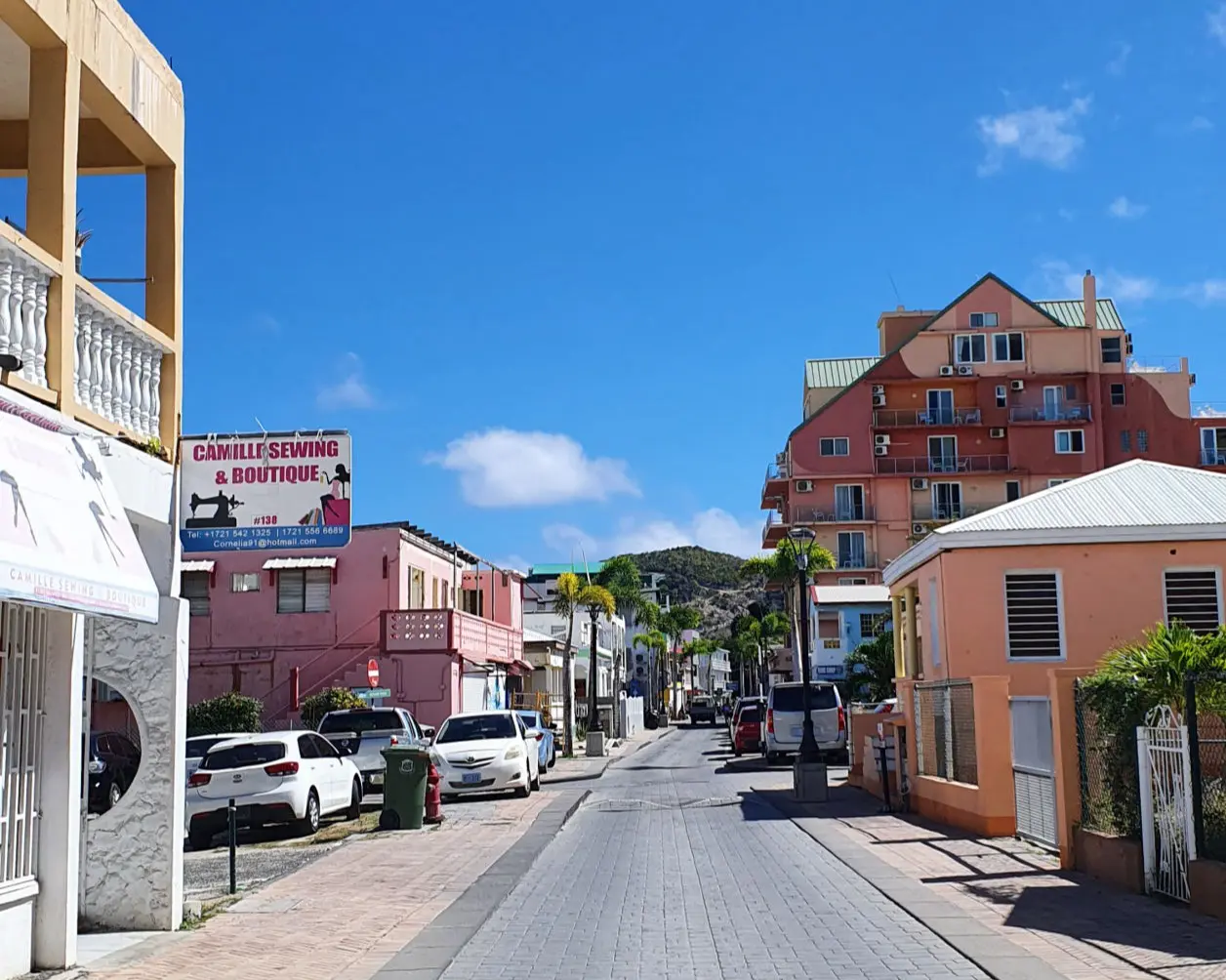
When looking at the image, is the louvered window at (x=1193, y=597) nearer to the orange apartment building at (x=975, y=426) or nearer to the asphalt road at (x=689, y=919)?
the asphalt road at (x=689, y=919)

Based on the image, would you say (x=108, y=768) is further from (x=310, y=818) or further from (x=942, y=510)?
(x=942, y=510)

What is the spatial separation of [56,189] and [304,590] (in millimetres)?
33172

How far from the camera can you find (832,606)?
169 ft

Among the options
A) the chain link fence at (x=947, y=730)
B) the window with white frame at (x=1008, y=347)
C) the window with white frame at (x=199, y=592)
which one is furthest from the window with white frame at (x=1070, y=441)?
the chain link fence at (x=947, y=730)

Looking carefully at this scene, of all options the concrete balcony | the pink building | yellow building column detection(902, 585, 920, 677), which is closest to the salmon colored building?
yellow building column detection(902, 585, 920, 677)

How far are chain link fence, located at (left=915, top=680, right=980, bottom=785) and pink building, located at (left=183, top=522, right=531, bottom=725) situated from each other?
20471mm

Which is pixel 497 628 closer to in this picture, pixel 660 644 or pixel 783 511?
pixel 783 511

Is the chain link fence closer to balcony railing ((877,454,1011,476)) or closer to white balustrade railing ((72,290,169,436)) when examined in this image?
white balustrade railing ((72,290,169,436))

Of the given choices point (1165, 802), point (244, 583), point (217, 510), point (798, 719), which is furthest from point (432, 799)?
point (244, 583)

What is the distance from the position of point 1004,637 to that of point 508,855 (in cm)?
1056

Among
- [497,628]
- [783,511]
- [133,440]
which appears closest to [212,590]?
[497,628]

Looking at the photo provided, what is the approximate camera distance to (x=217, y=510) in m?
14.5

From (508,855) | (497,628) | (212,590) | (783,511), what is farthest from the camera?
(783,511)

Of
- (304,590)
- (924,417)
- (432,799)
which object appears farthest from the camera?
(924,417)
